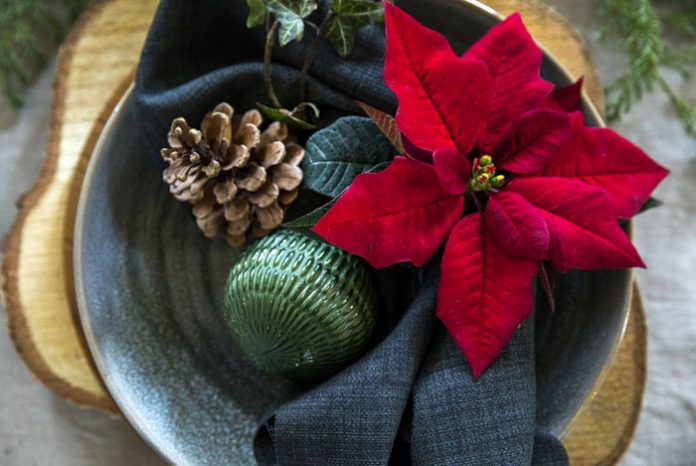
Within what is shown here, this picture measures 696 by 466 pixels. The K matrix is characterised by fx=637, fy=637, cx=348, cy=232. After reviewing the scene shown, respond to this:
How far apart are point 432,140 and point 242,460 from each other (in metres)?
0.30

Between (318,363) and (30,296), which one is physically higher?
(318,363)

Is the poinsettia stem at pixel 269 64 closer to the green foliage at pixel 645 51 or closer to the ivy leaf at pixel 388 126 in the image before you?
the ivy leaf at pixel 388 126

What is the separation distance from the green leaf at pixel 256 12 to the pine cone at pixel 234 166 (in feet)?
0.21

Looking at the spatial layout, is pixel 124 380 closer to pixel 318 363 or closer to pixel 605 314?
pixel 318 363

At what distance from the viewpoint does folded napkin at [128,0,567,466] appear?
43cm

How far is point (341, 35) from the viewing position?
1.55ft

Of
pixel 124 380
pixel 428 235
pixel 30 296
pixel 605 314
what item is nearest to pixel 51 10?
pixel 30 296

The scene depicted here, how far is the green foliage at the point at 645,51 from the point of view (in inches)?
24.7

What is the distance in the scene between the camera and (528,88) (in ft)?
1.41

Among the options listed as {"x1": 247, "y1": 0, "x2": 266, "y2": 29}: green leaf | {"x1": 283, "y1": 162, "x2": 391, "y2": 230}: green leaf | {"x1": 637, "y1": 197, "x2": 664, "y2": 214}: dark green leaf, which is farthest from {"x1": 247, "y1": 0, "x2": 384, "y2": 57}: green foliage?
{"x1": 637, "y1": 197, "x2": 664, "y2": 214}: dark green leaf

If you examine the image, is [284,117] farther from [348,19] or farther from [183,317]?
[183,317]

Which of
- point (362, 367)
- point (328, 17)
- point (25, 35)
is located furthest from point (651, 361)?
point (25, 35)

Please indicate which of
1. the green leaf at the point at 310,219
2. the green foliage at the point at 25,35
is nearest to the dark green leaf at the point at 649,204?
the green leaf at the point at 310,219

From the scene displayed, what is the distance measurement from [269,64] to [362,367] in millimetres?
234
